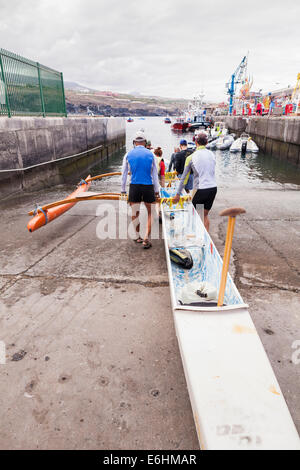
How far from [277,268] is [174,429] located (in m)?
3.42

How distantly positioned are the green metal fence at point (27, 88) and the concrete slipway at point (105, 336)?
6044 millimetres

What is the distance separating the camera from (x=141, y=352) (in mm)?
2934

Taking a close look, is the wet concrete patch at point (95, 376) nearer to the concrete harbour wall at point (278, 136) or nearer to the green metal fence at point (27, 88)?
the green metal fence at point (27, 88)

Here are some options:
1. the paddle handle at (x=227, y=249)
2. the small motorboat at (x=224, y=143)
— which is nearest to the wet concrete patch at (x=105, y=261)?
the paddle handle at (x=227, y=249)

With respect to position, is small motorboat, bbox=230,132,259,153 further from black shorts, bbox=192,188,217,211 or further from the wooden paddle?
the wooden paddle

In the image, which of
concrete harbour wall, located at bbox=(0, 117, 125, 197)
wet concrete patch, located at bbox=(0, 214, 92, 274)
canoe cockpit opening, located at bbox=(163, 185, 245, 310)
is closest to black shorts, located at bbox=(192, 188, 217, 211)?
canoe cockpit opening, located at bbox=(163, 185, 245, 310)

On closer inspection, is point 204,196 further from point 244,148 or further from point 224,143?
point 224,143

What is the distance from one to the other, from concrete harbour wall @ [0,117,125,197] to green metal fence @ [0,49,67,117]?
1.79ft

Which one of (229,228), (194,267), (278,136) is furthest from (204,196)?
(278,136)

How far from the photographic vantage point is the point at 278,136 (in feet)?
75.1

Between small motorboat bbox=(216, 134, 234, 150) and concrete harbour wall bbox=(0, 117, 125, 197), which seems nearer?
concrete harbour wall bbox=(0, 117, 125, 197)

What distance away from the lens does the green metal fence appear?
8.83 metres

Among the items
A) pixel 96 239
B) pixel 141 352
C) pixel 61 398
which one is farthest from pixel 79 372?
pixel 96 239

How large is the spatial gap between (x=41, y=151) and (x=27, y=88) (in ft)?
8.27
